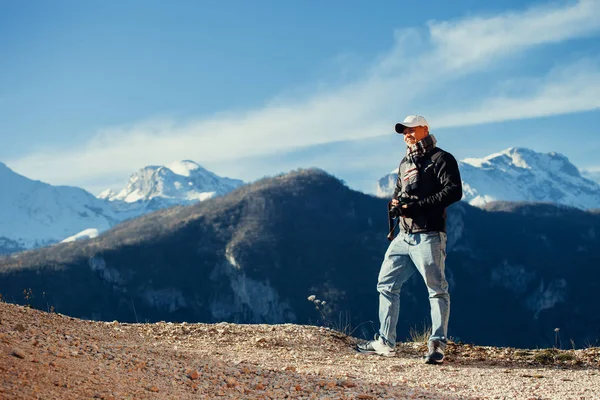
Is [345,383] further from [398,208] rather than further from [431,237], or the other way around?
[398,208]

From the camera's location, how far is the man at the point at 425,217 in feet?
24.7

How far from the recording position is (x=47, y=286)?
170875 millimetres

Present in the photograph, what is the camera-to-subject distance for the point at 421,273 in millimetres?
7840

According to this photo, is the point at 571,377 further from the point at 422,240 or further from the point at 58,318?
the point at 58,318

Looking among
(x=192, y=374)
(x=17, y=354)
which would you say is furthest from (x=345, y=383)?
(x=17, y=354)

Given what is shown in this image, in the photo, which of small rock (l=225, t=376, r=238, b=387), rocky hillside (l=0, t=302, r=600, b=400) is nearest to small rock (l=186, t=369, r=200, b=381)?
rocky hillside (l=0, t=302, r=600, b=400)

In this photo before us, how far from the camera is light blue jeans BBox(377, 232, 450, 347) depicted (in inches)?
297

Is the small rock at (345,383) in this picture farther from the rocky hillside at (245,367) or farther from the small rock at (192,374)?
the small rock at (192,374)

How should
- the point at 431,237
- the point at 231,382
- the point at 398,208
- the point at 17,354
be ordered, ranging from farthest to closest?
the point at 398,208, the point at 431,237, the point at 231,382, the point at 17,354

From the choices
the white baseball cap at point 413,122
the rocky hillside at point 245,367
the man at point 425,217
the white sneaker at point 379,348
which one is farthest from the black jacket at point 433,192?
the rocky hillside at point 245,367

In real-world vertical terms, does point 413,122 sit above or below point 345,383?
above

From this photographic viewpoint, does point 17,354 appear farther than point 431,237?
No

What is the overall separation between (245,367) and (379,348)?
2.52m

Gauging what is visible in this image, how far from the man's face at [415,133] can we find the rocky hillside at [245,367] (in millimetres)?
2532
